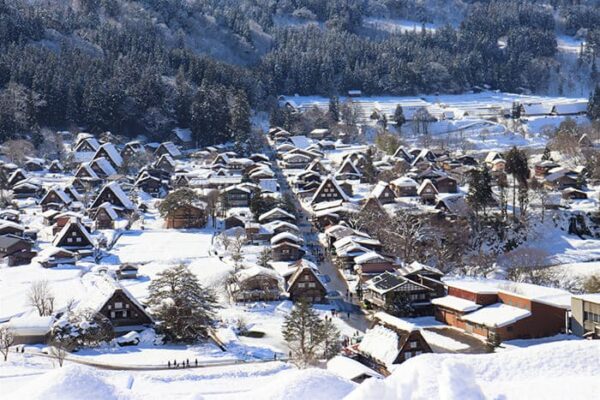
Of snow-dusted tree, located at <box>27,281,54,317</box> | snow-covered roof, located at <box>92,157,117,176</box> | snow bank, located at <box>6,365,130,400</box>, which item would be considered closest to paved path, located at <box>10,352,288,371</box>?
snow-dusted tree, located at <box>27,281,54,317</box>

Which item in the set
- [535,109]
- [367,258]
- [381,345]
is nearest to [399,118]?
[535,109]

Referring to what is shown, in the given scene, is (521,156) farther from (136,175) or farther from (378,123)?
(378,123)

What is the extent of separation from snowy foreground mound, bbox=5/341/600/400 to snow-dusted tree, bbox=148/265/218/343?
1043 centimetres

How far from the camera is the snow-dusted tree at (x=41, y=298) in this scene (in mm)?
19312

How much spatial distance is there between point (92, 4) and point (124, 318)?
65.2 m

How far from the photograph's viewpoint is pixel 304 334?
1620 cm

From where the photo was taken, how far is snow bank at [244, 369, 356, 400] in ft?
22.5

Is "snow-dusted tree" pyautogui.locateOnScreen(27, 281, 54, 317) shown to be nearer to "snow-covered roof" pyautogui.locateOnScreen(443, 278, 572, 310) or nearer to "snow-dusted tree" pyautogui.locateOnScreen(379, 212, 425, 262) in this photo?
"snow-covered roof" pyautogui.locateOnScreen(443, 278, 572, 310)

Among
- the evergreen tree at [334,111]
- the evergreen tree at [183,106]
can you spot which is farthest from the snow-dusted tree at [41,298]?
the evergreen tree at [334,111]

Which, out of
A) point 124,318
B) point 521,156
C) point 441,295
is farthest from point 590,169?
point 124,318

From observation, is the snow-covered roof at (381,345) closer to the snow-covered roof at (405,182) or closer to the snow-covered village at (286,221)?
the snow-covered village at (286,221)

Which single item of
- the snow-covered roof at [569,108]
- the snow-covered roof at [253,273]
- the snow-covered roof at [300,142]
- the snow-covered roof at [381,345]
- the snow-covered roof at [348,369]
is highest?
the snow-covered roof at [348,369]

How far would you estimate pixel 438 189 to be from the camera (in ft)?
116

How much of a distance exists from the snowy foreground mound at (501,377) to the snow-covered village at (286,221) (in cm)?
3
